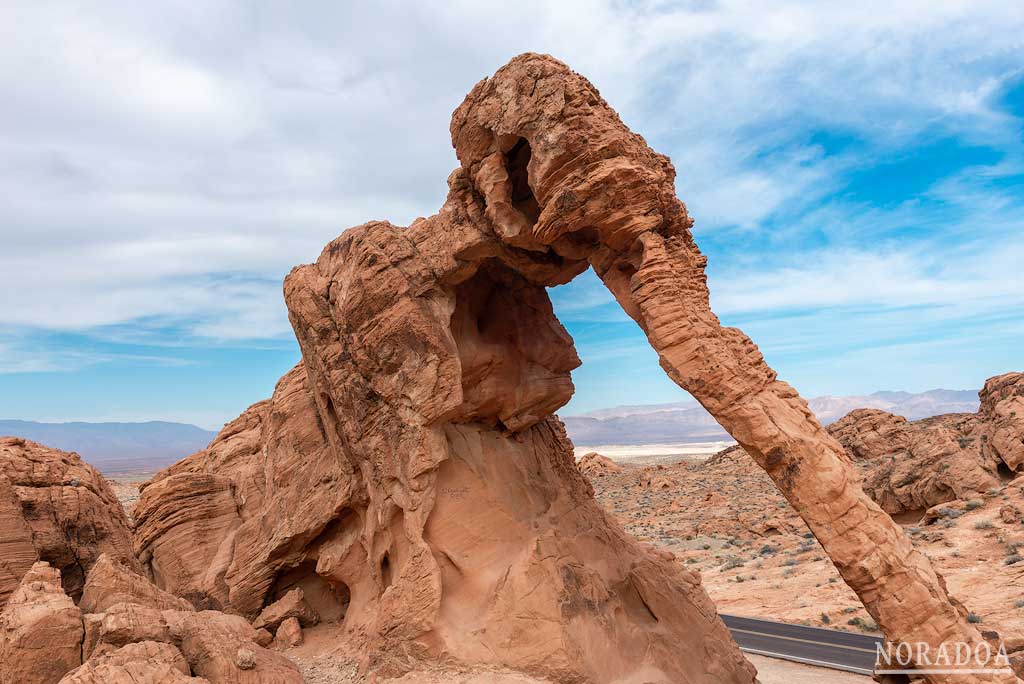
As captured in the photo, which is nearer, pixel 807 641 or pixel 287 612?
pixel 287 612

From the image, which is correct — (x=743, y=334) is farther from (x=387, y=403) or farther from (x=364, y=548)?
(x=364, y=548)

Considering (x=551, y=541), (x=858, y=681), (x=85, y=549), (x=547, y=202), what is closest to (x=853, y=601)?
(x=858, y=681)

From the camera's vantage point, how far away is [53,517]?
14.8 meters

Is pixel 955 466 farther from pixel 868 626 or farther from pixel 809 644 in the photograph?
pixel 809 644

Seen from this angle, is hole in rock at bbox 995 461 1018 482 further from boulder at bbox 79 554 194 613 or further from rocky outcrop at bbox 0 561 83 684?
rocky outcrop at bbox 0 561 83 684

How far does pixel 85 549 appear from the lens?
599 inches

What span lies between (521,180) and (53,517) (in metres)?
12.7

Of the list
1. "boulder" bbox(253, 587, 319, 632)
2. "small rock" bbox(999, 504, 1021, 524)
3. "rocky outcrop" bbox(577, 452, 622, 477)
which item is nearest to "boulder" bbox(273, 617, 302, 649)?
"boulder" bbox(253, 587, 319, 632)

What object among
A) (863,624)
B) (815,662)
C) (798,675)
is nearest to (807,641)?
(815,662)

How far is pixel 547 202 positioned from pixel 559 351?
495 centimetres

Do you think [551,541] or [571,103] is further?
[551,541]

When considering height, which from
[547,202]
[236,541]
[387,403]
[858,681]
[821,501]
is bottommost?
[858,681]

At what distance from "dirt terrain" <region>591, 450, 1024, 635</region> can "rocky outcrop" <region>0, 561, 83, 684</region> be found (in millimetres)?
21321

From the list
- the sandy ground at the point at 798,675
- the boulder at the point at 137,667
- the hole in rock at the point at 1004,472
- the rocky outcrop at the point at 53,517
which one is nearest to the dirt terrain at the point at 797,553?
the hole in rock at the point at 1004,472
